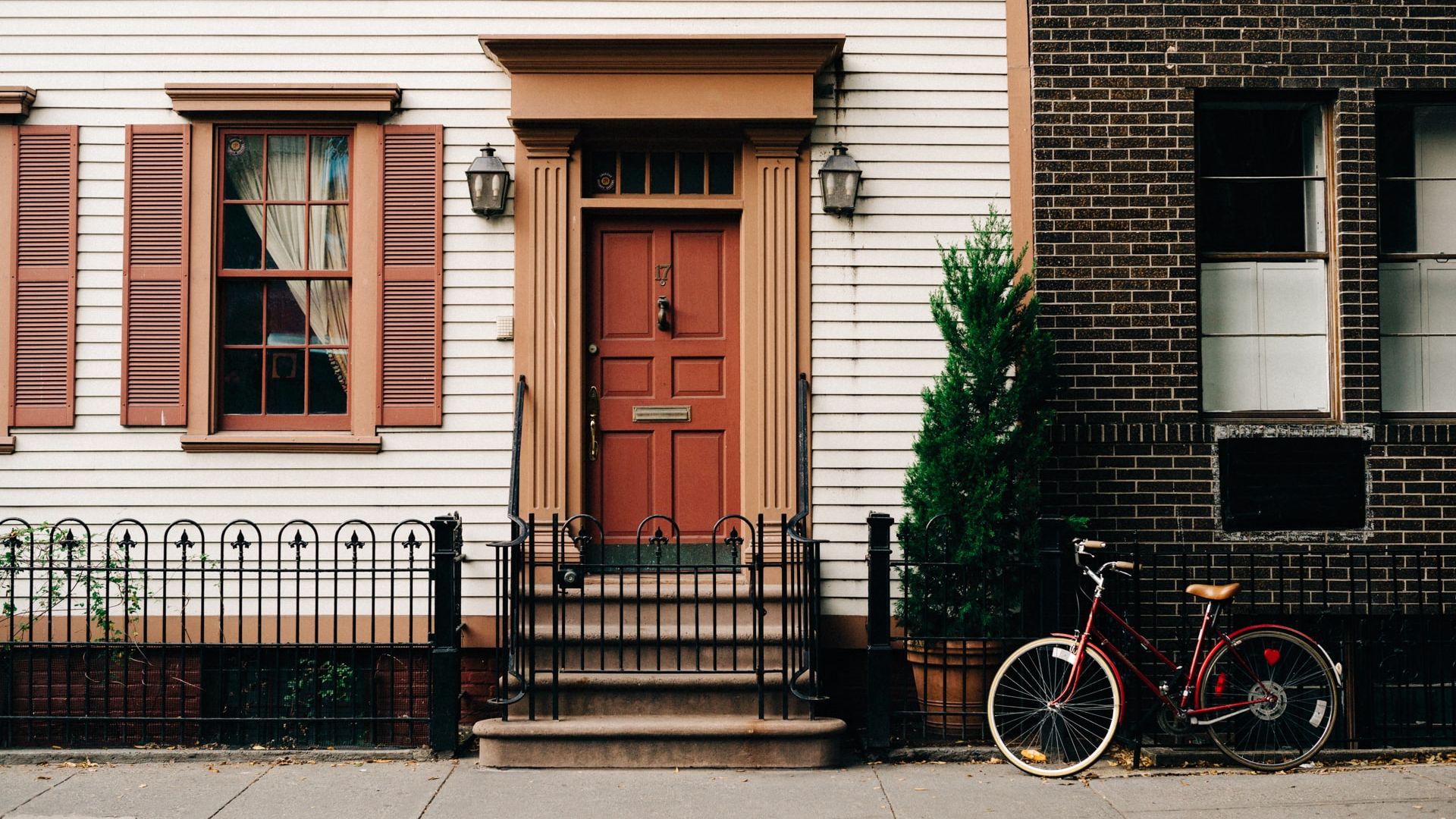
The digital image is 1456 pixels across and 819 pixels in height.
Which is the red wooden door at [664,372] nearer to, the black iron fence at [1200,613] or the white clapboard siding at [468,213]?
the white clapboard siding at [468,213]

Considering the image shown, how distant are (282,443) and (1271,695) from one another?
224 inches

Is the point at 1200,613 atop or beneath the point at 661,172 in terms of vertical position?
beneath

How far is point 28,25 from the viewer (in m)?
6.89

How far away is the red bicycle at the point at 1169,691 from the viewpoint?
5.64 metres

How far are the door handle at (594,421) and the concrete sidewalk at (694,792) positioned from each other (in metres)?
1.99

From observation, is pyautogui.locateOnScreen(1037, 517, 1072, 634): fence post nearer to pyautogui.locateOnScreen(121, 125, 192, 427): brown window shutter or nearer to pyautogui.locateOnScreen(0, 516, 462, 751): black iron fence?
pyautogui.locateOnScreen(0, 516, 462, 751): black iron fence

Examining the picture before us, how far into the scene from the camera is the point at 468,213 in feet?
22.6

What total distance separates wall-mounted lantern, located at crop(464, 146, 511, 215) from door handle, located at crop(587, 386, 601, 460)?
50.6 inches

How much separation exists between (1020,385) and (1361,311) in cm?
232

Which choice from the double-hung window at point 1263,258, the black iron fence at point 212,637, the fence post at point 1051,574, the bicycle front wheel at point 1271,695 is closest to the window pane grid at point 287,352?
the black iron fence at point 212,637

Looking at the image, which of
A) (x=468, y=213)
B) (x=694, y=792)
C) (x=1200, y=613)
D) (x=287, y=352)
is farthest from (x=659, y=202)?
(x=1200, y=613)

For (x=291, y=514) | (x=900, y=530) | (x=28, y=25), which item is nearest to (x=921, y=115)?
(x=900, y=530)

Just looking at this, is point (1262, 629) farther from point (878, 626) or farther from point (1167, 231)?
point (1167, 231)

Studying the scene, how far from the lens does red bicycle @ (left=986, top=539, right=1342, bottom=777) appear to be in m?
5.64
